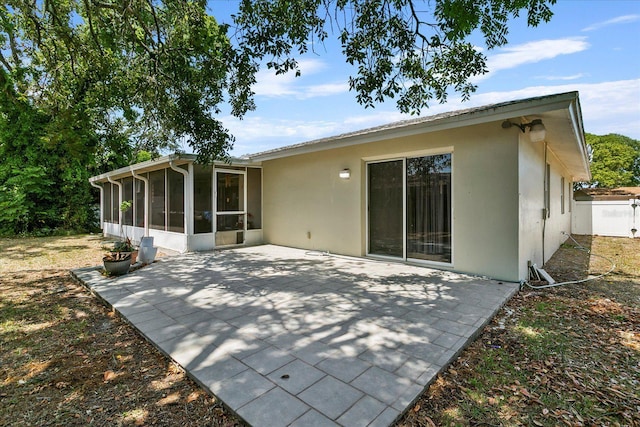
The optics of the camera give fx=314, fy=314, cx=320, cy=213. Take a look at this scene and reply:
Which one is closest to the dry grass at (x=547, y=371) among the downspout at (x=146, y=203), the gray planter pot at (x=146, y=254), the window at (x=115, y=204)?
the gray planter pot at (x=146, y=254)

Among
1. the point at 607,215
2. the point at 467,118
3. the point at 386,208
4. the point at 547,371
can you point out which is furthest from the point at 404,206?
the point at 607,215

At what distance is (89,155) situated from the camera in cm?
809

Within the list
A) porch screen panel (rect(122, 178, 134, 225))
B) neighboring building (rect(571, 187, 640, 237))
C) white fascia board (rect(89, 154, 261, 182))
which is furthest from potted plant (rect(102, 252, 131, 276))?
neighboring building (rect(571, 187, 640, 237))

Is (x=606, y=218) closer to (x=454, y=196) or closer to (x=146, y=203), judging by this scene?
(x=454, y=196)

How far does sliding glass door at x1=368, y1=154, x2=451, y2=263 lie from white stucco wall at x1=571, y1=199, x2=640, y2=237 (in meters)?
13.2

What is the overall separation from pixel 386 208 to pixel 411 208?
644 mm

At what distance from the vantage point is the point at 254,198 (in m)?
10.0

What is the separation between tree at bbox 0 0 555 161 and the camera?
15.0 ft

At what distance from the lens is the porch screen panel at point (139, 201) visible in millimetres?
10875

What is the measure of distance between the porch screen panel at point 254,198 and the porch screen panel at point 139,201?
13.2 feet

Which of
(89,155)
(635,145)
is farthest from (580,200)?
(635,145)

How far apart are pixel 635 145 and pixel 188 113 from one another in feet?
144

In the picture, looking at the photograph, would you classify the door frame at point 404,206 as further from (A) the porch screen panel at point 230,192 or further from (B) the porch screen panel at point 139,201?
(B) the porch screen panel at point 139,201

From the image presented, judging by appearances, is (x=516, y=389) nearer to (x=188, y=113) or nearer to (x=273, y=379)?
(x=273, y=379)
